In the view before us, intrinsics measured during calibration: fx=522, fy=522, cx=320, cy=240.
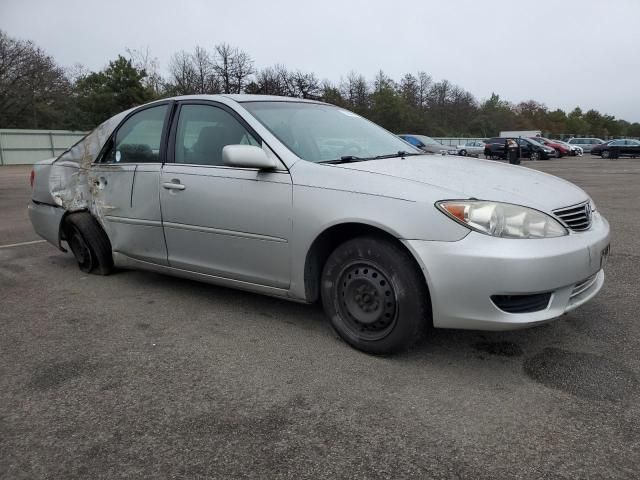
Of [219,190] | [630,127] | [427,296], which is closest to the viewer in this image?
[427,296]

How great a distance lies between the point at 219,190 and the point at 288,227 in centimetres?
64

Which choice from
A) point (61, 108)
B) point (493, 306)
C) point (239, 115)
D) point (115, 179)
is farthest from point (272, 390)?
point (61, 108)

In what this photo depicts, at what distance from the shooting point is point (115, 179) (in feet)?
14.0

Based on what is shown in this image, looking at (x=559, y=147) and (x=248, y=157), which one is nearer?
(x=248, y=157)

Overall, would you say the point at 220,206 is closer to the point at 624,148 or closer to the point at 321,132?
the point at 321,132

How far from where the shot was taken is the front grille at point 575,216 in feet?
9.25

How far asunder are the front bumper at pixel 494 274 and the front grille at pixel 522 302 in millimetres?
23

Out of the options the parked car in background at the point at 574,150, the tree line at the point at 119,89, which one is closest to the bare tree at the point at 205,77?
the tree line at the point at 119,89

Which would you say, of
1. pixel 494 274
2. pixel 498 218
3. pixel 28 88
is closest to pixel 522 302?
pixel 494 274

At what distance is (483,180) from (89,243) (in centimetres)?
339

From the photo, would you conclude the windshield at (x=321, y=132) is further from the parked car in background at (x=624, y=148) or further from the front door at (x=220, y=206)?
the parked car in background at (x=624, y=148)

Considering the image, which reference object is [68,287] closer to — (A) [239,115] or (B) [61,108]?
(A) [239,115]

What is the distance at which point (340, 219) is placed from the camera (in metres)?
2.93

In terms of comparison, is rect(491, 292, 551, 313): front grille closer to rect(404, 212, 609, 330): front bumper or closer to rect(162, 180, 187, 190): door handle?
rect(404, 212, 609, 330): front bumper
